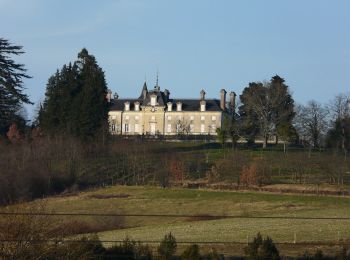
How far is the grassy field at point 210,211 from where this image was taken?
32.2m

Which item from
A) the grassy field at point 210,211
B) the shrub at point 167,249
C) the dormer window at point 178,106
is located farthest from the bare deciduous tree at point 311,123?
the shrub at point 167,249

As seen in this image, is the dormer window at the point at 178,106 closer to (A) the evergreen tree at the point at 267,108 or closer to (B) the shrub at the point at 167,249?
(A) the evergreen tree at the point at 267,108

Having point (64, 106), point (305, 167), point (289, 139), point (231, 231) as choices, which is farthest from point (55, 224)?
point (289, 139)

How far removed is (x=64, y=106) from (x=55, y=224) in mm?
50268

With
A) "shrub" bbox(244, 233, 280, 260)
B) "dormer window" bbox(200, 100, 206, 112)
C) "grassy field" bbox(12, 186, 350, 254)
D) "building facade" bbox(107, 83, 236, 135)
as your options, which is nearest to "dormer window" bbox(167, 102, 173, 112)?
"building facade" bbox(107, 83, 236, 135)

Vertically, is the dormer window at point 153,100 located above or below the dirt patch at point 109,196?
above

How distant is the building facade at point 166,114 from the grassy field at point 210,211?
143 ft

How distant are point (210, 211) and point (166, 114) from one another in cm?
5426

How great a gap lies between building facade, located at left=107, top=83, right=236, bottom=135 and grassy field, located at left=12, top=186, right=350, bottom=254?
43.6m

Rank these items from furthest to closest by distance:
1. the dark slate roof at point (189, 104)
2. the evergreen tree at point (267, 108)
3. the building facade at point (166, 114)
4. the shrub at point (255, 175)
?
the dark slate roof at point (189, 104)
the building facade at point (166, 114)
the evergreen tree at point (267, 108)
the shrub at point (255, 175)

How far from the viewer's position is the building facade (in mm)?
98438

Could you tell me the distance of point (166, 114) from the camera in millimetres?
99250

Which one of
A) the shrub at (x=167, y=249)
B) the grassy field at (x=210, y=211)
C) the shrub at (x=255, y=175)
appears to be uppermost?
the shrub at (x=255, y=175)

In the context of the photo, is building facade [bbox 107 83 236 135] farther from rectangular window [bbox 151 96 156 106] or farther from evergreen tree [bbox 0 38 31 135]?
evergreen tree [bbox 0 38 31 135]
